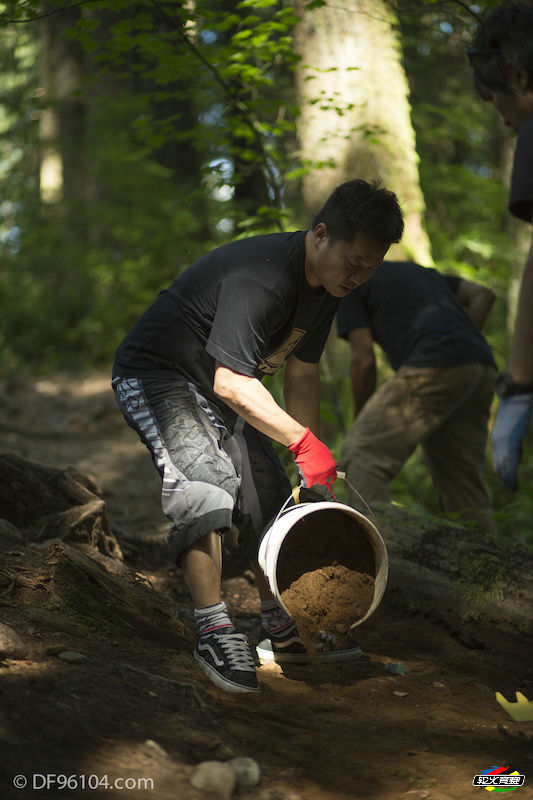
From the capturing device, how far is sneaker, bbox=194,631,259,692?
255 cm

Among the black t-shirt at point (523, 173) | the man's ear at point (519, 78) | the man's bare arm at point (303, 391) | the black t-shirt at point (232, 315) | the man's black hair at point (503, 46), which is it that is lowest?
the man's bare arm at point (303, 391)

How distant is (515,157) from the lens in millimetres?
2045

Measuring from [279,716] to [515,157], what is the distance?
1.99 metres

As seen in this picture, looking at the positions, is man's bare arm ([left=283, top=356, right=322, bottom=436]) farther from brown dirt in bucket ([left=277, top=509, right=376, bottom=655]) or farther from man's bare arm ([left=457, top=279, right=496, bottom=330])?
man's bare arm ([left=457, top=279, right=496, bottom=330])

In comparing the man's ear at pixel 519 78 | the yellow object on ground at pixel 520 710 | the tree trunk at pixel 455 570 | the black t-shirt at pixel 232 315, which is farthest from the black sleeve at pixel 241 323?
the yellow object on ground at pixel 520 710

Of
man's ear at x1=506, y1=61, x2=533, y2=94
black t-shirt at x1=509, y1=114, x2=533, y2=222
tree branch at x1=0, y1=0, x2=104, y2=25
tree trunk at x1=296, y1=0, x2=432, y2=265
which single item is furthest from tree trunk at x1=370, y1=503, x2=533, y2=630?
tree branch at x1=0, y1=0, x2=104, y2=25

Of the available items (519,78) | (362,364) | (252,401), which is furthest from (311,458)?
(362,364)

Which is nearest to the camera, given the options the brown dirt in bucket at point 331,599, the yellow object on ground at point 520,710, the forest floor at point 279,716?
the forest floor at point 279,716

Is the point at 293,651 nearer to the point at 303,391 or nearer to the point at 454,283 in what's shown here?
the point at 303,391

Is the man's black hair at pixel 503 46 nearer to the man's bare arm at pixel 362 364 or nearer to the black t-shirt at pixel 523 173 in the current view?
the black t-shirt at pixel 523 173

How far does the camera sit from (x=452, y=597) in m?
3.45

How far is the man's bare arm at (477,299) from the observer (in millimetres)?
4812

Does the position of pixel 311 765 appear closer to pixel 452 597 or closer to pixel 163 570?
pixel 452 597

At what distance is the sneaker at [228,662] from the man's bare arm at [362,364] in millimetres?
2362
